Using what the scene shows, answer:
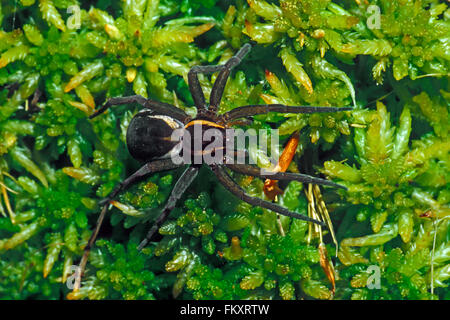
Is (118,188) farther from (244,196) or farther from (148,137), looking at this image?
(244,196)

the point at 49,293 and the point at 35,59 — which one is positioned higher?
the point at 35,59

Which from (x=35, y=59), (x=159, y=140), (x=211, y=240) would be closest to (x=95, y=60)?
(x=35, y=59)

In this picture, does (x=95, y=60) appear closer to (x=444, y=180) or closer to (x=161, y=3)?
(x=161, y=3)

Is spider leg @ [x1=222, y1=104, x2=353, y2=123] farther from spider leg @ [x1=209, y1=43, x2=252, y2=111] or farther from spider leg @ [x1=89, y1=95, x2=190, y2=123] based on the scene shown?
spider leg @ [x1=89, y1=95, x2=190, y2=123]

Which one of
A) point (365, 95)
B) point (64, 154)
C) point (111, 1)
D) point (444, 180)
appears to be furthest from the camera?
point (64, 154)

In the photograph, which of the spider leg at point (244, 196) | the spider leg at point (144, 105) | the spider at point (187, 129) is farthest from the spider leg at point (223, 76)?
the spider leg at point (244, 196)

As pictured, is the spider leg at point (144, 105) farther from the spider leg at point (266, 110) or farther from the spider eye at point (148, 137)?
the spider leg at point (266, 110)
